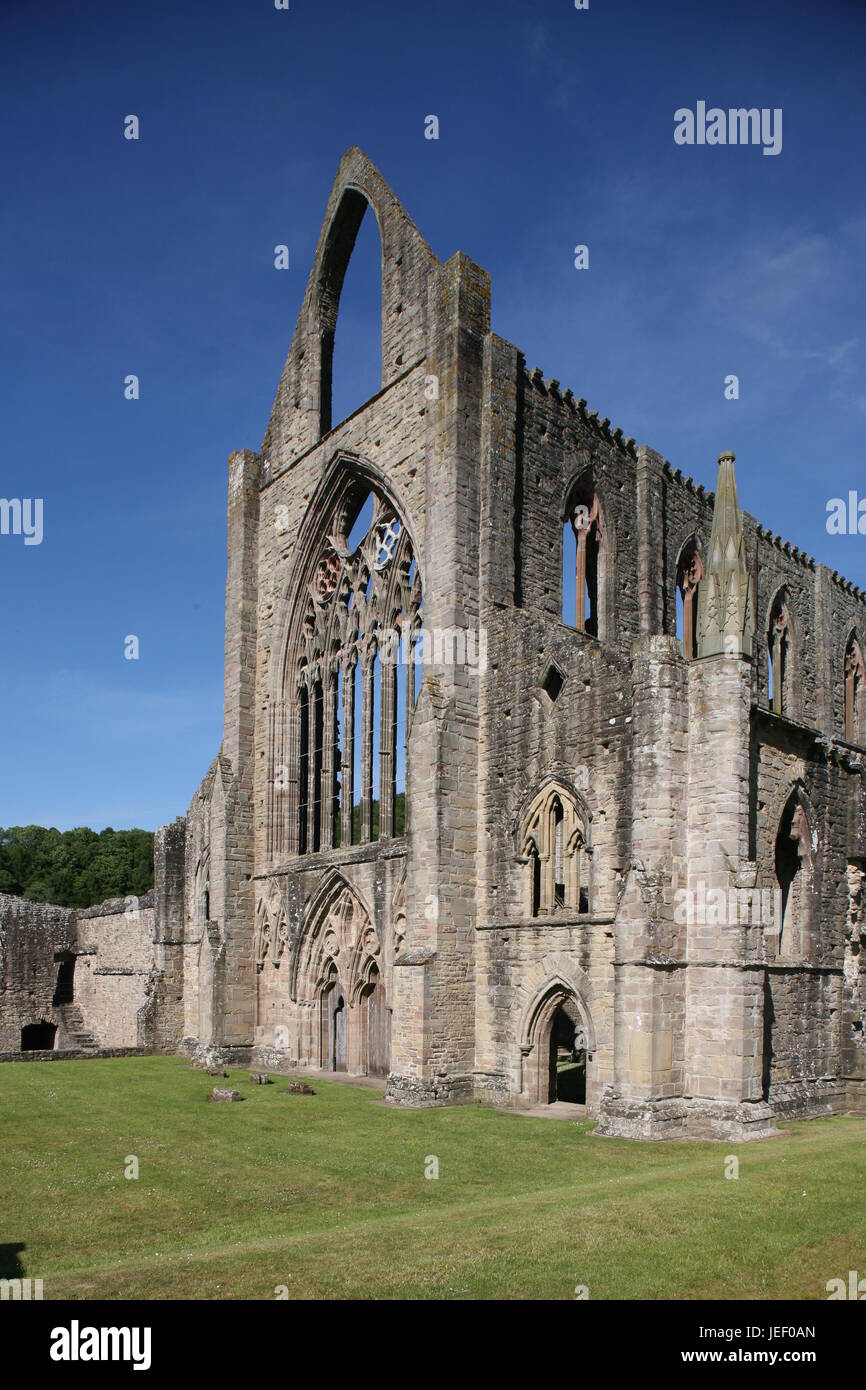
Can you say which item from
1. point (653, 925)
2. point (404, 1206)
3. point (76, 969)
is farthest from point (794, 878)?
point (76, 969)

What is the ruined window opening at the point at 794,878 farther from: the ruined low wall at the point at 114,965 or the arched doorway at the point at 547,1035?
the ruined low wall at the point at 114,965

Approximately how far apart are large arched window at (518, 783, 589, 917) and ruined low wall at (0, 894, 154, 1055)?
1783 cm

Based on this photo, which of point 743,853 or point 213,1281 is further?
point 743,853

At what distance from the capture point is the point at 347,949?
Result: 20.8 meters

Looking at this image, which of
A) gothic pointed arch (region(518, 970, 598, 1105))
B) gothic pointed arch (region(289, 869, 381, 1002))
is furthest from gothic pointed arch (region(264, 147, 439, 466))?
gothic pointed arch (region(518, 970, 598, 1105))

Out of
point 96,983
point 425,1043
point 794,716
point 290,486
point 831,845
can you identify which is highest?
point 290,486

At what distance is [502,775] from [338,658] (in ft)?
21.7

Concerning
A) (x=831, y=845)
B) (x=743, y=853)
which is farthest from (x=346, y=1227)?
(x=831, y=845)

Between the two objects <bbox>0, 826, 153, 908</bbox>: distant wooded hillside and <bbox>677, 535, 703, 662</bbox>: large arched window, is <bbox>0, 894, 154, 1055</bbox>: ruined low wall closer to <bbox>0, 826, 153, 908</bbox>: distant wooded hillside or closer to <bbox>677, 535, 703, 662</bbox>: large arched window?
<bbox>677, 535, 703, 662</bbox>: large arched window

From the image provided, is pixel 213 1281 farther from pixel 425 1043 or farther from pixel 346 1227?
pixel 425 1043

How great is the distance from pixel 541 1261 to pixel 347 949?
45.0 feet

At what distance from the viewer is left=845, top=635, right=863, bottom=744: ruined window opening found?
3117cm

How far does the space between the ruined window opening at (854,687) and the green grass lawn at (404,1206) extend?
1803cm

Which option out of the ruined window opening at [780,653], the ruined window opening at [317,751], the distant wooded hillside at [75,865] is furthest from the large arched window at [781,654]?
the distant wooded hillside at [75,865]
